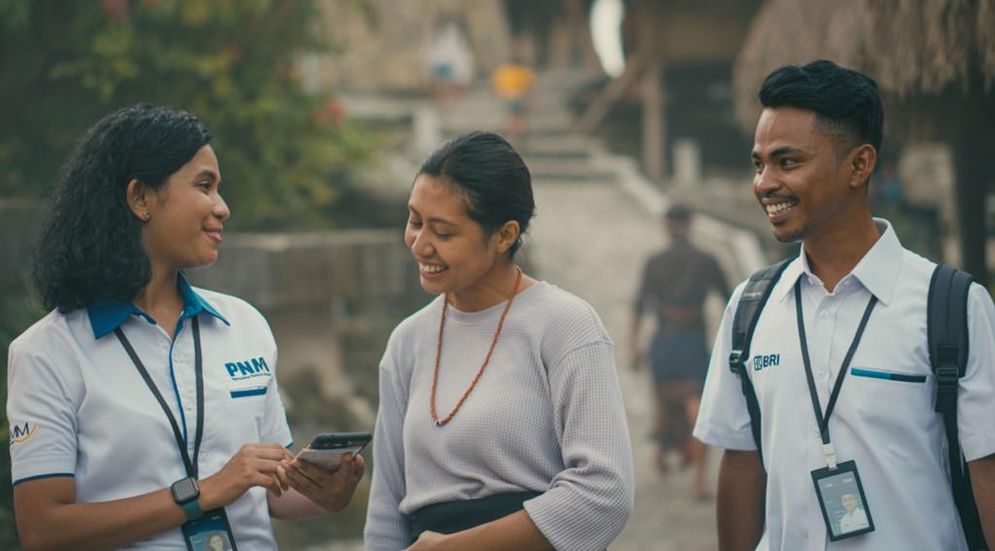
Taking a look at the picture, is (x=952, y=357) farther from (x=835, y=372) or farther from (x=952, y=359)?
(x=835, y=372)

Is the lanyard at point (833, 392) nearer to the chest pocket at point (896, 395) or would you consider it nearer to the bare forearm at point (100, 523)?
the chest pocket at point (896, 395)

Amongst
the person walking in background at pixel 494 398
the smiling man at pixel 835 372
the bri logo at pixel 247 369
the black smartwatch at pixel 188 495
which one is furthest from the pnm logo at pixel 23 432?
the smiling man at pixel 835 372

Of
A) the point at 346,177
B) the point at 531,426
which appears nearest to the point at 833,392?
the point at 531,426

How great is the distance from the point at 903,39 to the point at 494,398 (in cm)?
391

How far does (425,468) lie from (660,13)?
18.1m

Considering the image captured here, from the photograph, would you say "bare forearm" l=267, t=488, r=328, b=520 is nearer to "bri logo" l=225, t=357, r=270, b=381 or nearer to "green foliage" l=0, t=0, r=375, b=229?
"bri logo" l=225, t=357, r=270, b=381

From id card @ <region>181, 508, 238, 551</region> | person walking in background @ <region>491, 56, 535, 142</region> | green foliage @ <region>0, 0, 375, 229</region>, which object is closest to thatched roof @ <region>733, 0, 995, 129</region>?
id card @ <region>181, 508, 238, 551</region>

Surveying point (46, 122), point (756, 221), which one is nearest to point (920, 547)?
point (46, 122)

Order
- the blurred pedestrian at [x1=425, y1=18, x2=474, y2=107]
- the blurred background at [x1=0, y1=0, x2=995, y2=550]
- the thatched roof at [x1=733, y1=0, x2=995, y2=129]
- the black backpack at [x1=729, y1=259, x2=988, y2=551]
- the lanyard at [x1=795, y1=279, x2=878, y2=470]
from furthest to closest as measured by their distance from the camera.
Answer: the blurred pedestrian at [x1=425, y1=18, x2=474, y2=107] < the blurred background at [x1=0, y1=0, x2=995, y2=550] < the thatched roof at [x1=733, y1=0, x2=995, y2=129] < the lanyard at [x1=795, y1=279, x2=878, y2=470] < the black backpack at [x1=729, y1=259, x2=988, y2=551]

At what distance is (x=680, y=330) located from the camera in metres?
9.02

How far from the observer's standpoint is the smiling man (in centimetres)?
285

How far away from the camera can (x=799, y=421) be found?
297cm

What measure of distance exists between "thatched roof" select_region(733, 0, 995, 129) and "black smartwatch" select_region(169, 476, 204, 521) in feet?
12.3

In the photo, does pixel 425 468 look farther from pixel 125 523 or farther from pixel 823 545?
pixel 823 545
